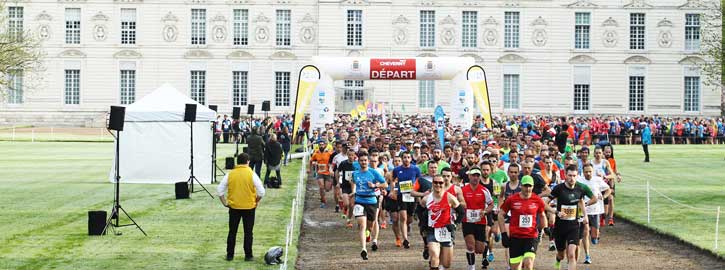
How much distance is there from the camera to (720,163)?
45031 millimetres

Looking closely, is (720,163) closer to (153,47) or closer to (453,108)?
(453,108)

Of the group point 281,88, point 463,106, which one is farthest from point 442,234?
point 281,88

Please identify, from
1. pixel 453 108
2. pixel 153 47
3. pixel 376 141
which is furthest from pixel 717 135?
pixel 376 141

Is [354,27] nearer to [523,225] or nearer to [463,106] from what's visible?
[463,106]

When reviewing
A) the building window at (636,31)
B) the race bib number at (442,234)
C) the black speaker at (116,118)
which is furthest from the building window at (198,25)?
the race bib number at (442,234)

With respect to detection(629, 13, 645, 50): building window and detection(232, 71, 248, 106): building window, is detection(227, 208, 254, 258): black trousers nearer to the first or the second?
detection(232, 71, 248, 106): building window

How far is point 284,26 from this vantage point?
7694 centimetres

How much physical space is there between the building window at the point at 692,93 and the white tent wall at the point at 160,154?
5072 cm

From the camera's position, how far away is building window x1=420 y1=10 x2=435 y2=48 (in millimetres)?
76500

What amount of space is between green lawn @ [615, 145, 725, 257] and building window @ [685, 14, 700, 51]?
80.3ft

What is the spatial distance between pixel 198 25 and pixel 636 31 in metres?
30.3

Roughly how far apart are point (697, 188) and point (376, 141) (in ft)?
39.0

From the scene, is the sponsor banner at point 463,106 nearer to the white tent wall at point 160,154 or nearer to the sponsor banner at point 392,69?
the sponsor banner at point 392,69

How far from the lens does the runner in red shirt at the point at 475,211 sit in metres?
17.5
